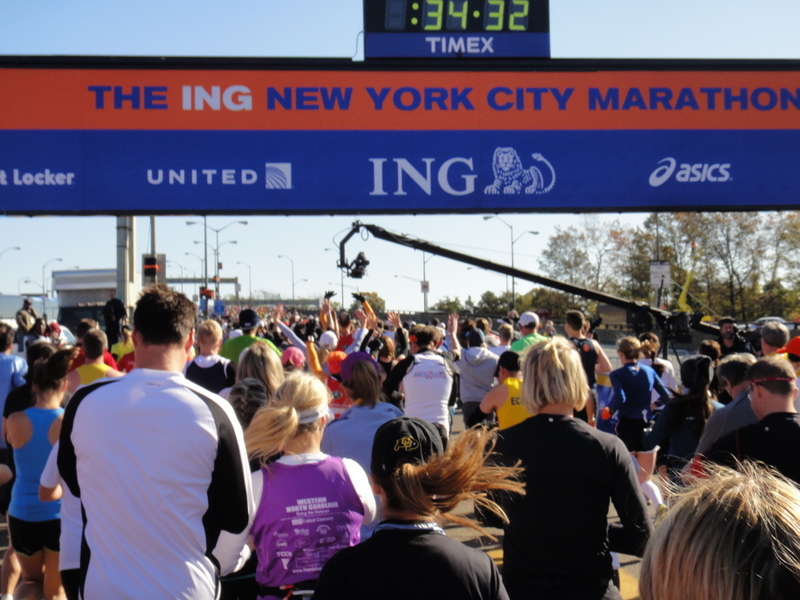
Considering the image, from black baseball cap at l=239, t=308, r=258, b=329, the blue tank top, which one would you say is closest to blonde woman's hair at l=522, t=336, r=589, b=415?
the blue tank top

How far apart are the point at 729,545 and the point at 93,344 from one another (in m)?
5.56

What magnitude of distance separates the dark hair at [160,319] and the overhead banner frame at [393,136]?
6217 mm

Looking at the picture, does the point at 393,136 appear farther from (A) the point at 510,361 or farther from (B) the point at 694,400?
(B) the point at 694,400

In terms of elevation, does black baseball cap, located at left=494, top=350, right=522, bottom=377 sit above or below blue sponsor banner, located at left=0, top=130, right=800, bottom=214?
below

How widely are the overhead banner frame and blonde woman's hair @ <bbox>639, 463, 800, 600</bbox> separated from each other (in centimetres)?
813

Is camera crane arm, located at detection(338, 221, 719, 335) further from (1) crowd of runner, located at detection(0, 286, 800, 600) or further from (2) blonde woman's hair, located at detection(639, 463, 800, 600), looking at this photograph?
(2) blonde woman's hair, located at detection(639, 463, 800, 600)

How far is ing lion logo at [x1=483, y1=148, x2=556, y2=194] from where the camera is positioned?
30.5 feet

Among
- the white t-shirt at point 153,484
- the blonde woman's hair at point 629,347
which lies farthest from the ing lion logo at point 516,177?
the white t-shirt at point 153,484

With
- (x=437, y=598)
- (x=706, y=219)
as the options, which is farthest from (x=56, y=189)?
(x=706, y=219)

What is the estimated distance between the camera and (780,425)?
3490 millimetres

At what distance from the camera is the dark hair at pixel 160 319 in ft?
9.68

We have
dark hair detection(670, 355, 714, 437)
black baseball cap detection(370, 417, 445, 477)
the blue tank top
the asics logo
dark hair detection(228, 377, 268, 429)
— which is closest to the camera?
black baseball cap detection(370, 417, 445, 477)

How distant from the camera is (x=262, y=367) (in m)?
5.18

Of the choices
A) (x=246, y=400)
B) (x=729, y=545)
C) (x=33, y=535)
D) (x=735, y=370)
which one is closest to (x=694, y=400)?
(x=735, y=370)
